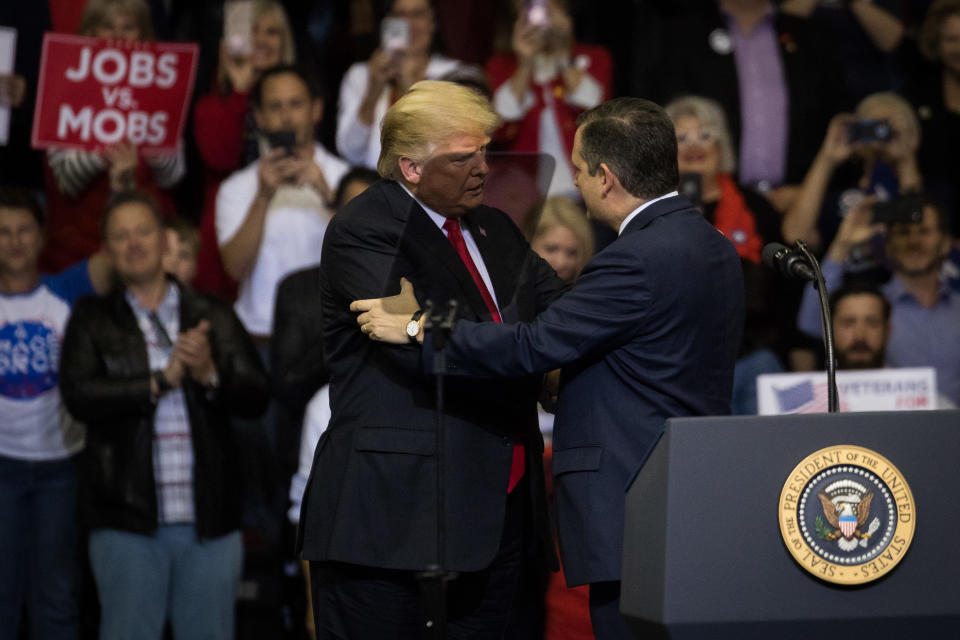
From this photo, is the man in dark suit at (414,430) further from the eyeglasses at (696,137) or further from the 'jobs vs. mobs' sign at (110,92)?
the 'jobs vs. mobs' sign at (110,92)

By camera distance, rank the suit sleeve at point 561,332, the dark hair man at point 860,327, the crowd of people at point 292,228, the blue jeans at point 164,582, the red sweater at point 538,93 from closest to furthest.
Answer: the suit sleeve at point 561,332 → the blue jeans at point 164,582 → the crowd of people at point 292,228 → the dark hair man at point 860,327 → the red sweater at point 538,93

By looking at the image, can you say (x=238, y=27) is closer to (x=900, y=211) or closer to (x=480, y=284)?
(x=900, y=211)

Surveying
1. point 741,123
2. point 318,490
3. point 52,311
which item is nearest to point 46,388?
point 52,311

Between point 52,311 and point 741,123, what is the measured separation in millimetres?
3218

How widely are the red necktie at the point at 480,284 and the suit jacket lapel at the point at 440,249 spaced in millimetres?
49

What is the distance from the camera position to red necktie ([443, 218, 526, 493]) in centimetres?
303

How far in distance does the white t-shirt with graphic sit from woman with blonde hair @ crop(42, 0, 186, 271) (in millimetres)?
658

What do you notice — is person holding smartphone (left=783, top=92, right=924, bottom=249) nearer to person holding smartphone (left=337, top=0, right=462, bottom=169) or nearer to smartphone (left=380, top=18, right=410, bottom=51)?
person holding smartphone (left=337, top=0, right=462, bottom=169)

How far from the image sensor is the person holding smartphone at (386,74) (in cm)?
568

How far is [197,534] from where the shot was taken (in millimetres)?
4574

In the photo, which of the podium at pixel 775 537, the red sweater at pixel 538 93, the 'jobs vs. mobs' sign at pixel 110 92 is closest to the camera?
the podium at pixel 775 537

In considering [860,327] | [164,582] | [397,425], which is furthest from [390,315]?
[860,327]

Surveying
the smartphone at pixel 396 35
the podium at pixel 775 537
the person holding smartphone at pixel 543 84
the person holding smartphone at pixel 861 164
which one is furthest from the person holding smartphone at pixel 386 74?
the podium at pixel 775 537

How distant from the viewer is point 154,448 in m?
4.64
